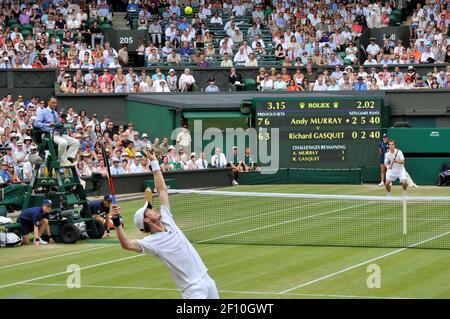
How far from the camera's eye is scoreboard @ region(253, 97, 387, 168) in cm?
3797

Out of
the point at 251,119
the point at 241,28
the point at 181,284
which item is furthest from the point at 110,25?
the point at 181,284

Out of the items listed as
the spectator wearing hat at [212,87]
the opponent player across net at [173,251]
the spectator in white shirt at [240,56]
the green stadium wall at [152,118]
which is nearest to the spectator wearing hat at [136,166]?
the green stadium wall at [152,118]

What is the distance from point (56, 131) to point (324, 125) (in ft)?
52.7

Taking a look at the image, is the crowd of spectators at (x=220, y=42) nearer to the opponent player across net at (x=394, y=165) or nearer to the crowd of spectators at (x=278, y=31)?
the crowd of spectators at (x=278, y=31)

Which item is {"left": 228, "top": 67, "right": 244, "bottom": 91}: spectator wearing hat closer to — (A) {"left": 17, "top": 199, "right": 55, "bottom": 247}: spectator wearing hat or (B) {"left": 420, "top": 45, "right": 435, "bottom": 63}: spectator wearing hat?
(B) {"left": 420, "top": 45, "right": 435, "bottom": 63}: spectator wearing hat

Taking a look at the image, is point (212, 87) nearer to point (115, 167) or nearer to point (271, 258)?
point (115, 167)

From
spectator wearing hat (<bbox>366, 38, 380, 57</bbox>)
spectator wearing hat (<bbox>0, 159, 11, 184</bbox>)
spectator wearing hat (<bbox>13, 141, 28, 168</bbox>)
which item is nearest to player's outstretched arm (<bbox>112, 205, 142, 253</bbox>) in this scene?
spectator wearing hat (<bbox>0, 159, 11, 184</bbox>)

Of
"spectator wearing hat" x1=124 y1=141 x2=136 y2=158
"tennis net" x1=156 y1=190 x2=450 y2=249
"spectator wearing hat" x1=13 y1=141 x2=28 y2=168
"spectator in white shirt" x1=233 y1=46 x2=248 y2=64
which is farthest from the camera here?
"spectator in white shirt" x1=233 y1=46 x2=248 y2=64

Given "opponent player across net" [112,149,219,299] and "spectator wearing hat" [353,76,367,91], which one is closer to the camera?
"opponent player across net" [112,149,219,299]

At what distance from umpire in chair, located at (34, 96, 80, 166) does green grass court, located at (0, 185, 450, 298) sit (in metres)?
2.33

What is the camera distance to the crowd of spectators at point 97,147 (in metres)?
31.9

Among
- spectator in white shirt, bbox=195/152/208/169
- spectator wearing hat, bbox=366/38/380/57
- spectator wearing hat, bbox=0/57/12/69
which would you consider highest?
spectator wearing hat, bbox=366/38/380/57

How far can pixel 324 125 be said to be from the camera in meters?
38.1

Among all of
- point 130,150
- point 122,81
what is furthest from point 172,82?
point 130,150
